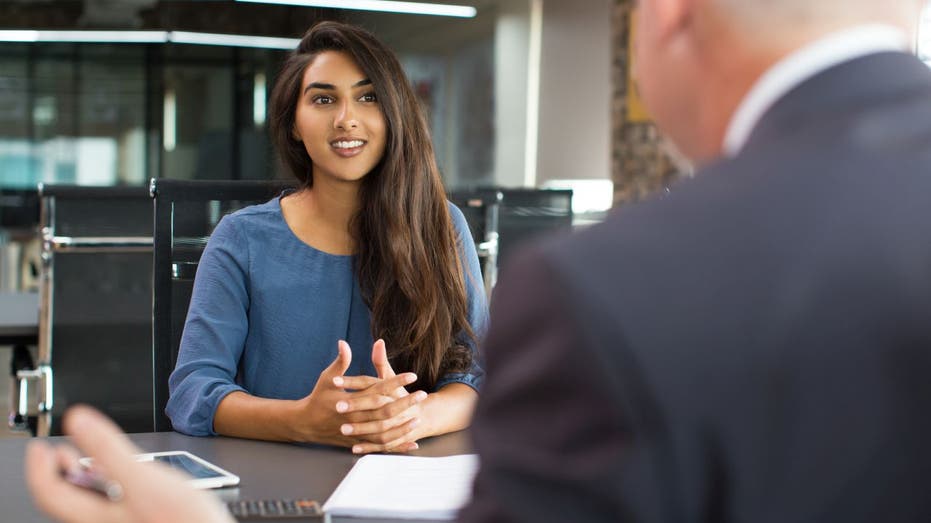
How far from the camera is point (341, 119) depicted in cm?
172

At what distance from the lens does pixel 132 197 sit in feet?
9.67

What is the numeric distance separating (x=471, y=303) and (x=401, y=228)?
0.56 feet

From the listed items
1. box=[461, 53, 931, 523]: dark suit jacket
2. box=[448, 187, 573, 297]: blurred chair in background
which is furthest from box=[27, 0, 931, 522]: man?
box=[448, 187, 573, 297]: blurred chair in background

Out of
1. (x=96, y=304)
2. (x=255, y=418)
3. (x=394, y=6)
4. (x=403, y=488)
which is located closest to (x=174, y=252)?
(x=255, y=418)

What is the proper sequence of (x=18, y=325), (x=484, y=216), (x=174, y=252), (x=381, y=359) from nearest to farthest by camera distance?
(x=381, y=359), (x=174, y=252), (x=18, y=325), (x=484, y=216)

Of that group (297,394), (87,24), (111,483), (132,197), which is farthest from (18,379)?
(87,24)

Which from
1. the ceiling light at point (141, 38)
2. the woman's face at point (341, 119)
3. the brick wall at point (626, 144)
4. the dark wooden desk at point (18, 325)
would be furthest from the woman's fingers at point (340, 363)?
the ceiling light at point (141, 38)

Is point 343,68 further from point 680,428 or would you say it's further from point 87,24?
point 87,24

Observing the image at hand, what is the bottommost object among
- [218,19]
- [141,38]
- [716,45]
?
[716,45]

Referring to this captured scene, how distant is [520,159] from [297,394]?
6502 millimetres

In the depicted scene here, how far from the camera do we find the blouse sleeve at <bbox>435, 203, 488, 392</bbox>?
1.67 metres

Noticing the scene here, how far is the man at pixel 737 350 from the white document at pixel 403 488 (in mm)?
607

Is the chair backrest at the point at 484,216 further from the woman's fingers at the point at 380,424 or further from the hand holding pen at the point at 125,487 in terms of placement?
the hand holding pen at the point at 125,487

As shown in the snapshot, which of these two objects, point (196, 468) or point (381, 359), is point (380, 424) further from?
point (196, 468)
